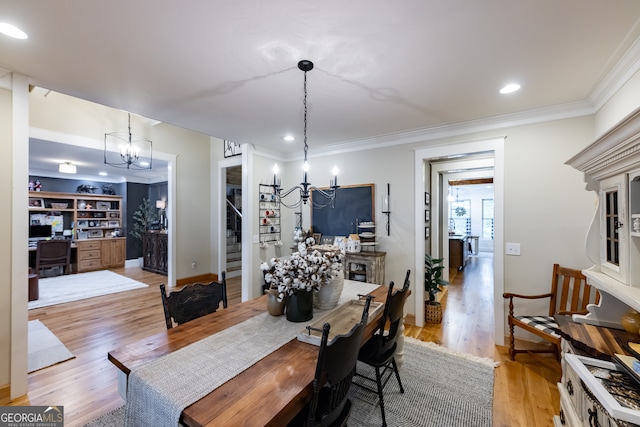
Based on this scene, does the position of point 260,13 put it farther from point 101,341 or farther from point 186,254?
point 186,254

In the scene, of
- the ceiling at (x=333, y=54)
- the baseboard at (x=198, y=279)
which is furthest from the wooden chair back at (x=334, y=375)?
the baseboard at (x=198, y=279)

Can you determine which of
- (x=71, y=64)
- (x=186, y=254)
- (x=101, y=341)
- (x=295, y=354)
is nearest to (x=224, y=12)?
(x=71, y=64)

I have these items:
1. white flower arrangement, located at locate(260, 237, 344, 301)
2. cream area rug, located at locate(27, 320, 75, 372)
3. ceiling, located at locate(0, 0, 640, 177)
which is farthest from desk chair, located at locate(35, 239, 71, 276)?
white flower arrangement, located at locate(260, 237, 344, 301)

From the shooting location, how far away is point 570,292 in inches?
103

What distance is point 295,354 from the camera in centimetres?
138

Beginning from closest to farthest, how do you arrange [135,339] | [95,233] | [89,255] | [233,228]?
[135,339]
[89,255]
[233,228]
[95,233]

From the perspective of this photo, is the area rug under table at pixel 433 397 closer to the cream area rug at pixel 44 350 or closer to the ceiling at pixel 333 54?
the cream area rug at pixel 44 350

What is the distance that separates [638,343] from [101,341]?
184 inches

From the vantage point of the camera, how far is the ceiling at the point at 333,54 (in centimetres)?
142

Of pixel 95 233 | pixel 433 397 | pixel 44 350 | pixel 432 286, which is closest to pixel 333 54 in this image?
pixel 433 397

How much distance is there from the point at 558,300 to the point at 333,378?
2806 mm

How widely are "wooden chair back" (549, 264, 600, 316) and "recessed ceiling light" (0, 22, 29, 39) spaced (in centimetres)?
445

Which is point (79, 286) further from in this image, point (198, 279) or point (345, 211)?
point (345, 211)

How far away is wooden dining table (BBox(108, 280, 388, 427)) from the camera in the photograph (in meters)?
0.96
